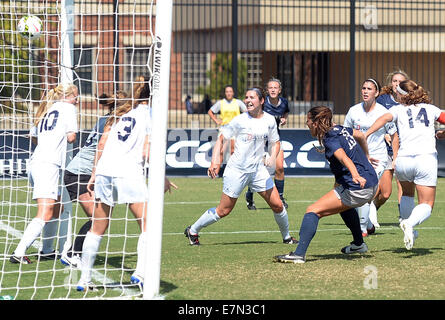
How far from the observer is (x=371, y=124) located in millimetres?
11484

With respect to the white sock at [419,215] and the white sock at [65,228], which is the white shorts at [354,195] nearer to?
the white sock at [419,215]

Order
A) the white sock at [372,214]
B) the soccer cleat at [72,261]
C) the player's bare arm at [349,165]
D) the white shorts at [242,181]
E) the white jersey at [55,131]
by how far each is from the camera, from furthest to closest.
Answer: the white sock at [372,214]
the white shorts at [242,181]
the white jersey at [55,131]
the player's bare arm at [349,165]
the soccer cleat at [72,261]

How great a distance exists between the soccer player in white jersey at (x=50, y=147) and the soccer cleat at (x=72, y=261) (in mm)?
398

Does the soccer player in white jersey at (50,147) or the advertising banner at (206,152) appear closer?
the soccer player in white jersey at (50,147)

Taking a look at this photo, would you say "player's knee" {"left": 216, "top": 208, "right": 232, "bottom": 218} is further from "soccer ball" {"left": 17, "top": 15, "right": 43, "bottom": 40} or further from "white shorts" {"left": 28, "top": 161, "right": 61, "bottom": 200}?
"soccer ball" {"left": 17, "top": 15, "right": 43, "bottom": 40}

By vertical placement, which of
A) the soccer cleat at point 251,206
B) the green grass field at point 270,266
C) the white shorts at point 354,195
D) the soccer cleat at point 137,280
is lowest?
the green grass field at point 270,266

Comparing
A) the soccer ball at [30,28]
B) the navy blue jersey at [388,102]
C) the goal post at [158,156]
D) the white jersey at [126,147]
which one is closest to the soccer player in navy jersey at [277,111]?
the navy blue jersey at [388,102]

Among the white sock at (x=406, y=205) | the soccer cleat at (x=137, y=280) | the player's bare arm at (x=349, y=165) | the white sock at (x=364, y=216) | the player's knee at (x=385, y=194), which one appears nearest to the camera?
the soccer cleat at (x=137, y=280)

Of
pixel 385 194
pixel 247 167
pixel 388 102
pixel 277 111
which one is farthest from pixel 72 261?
pixel 277 111

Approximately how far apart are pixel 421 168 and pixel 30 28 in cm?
462

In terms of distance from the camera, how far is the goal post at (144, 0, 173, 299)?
7.45 metres

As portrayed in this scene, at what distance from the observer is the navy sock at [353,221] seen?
986cm

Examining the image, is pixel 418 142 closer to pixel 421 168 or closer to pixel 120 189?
pixel 421 168
